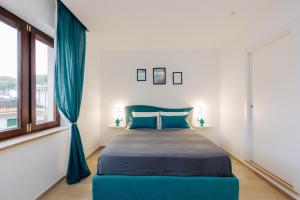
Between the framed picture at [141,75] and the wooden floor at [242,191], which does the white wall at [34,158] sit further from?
the framed picture at [141,75]

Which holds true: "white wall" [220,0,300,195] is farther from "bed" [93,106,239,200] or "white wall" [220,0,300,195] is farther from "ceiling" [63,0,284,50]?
"bed" [93,106,239,200]

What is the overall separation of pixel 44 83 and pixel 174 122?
2508 millimetres

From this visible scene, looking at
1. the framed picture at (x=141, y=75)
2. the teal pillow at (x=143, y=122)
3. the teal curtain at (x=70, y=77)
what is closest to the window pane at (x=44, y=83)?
the teal curtain at (x=70, y=77)

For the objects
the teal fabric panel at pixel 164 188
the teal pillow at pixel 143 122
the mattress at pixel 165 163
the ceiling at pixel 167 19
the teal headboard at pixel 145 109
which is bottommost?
the teal fabric panel at pixel 164 188

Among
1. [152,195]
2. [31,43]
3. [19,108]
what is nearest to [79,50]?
[31,43]

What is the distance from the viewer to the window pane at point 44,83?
2.43 m

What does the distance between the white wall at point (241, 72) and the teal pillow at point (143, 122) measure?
5.43ft

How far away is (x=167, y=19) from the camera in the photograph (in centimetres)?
275

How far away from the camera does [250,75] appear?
3156 mm

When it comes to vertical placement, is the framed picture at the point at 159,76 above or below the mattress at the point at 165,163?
above

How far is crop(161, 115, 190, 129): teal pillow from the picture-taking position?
3.80 m

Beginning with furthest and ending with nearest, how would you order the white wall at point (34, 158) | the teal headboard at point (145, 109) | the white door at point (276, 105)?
the teal headboard at point (145, 109) < the white door at point (276, 105) < the white wall at point (34, 158)

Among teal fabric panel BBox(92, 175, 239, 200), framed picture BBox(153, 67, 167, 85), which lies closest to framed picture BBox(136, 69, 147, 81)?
framed picture BBox(153, 67, 167, 85)

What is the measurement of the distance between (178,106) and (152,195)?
107 inches
